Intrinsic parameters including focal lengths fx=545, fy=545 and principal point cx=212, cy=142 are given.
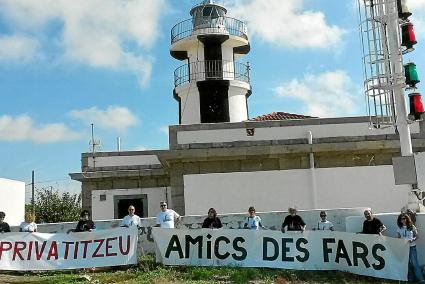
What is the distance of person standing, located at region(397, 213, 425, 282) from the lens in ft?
34.8

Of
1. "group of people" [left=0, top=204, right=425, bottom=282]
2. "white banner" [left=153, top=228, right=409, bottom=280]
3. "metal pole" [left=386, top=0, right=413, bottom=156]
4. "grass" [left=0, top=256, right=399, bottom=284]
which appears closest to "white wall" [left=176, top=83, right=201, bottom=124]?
"group of people" [left=0, top=204, right=425, bottom=282]

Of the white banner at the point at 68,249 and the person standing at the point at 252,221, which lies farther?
the person standing at the point at 252,221

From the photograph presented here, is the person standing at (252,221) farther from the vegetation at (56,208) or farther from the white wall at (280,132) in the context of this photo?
the vegetation at (56,208)

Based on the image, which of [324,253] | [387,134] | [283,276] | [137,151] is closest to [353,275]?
[324,253]

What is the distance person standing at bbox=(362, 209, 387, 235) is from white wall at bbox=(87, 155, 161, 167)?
12.2m

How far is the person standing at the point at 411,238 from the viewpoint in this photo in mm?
10617

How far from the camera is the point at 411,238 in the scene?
1067cm

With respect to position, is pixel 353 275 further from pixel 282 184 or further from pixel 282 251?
pixel 282 184

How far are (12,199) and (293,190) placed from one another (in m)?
9.41

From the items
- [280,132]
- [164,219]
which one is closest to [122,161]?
[280,132]

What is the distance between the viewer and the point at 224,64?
24.8 m

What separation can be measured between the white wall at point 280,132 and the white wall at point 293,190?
3.95ft

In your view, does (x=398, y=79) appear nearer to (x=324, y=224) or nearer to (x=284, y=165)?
(x=324, y=224)

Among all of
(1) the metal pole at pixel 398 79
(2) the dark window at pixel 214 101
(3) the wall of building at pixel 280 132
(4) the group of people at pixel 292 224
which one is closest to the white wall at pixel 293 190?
(3) the wall of building at pixel 280 132
